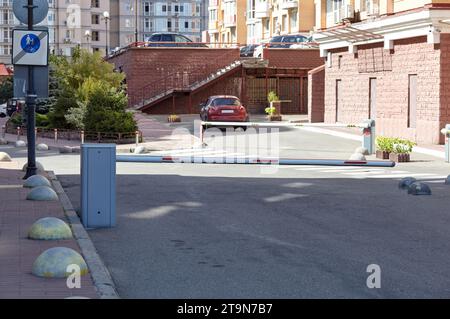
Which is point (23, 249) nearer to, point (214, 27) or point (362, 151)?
point (362, 151)

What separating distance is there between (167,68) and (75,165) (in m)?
36.8

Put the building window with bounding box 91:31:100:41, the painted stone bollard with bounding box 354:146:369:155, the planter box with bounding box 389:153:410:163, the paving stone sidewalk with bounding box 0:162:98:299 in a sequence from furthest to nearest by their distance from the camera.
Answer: the building window with bounding box 91:31:100:41
the painted stone bollard with bounding box 354:146:369:155
the planter box with bounding box 389:153:410:163
the paving stone sidewalk with bounding box 0:162:98:299

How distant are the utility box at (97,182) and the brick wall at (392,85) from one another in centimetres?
2103

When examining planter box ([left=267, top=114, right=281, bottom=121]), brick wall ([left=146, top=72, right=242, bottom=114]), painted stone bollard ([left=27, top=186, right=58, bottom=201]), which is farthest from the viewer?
brick wall ([left=146, top=72, right=242, bottom=114])

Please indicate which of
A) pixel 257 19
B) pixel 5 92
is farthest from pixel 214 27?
pixel 5 92

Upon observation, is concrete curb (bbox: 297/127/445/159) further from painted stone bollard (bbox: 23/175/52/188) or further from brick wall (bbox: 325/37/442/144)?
painted stone bollard (bbox: 23/175/52/188)

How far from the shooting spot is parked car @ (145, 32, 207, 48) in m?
60.2

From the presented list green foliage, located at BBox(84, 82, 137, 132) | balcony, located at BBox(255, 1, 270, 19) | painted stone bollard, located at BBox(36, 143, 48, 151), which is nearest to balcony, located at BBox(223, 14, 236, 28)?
balcony, located at BBox(255, 1, 270, 19)

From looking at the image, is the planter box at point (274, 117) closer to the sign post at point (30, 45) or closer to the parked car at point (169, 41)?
the parked car at point (169, 41)

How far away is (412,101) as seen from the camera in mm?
33562

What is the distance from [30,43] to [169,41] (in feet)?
158

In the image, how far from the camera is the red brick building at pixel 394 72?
30.8 metres

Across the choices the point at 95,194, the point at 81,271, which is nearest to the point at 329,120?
the point at 95,194

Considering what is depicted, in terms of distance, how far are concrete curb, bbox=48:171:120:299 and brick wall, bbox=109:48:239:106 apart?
45623 millimetres
